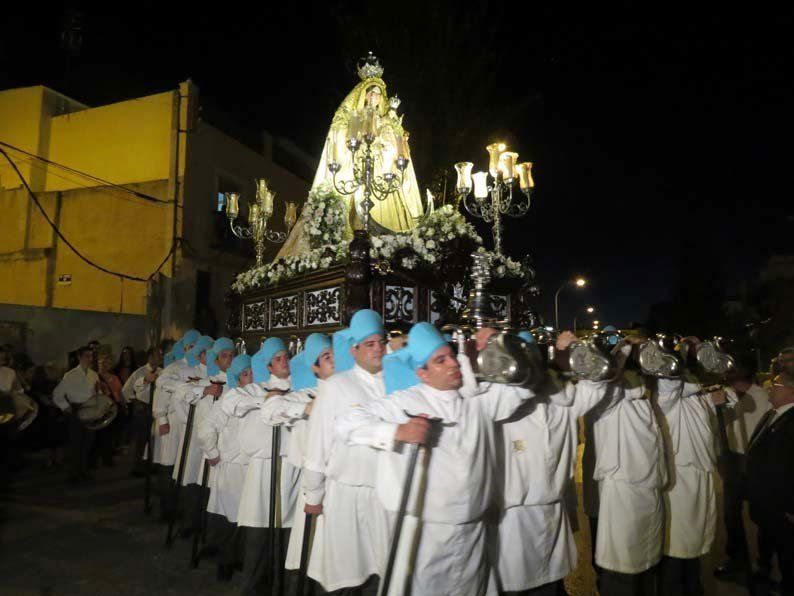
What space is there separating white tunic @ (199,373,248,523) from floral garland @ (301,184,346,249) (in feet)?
9.27

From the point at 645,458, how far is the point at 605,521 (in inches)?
22.2

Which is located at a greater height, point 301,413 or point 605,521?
point 301,413

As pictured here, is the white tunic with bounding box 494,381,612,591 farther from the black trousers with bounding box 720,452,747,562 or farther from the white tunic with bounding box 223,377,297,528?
the black trousers with bounding box 720,452,747,562

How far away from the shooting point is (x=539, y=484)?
3523mm

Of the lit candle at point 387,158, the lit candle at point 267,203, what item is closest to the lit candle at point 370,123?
the lit candle at point 387,158

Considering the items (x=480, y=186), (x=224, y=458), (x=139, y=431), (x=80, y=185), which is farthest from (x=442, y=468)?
(x=80, y=185)

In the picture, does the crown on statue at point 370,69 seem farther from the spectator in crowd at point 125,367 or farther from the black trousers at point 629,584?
the black trousers at point 629,584

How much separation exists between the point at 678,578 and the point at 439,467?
2649 mm

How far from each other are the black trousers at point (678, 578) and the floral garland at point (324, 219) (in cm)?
497

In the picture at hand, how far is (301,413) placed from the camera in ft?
13.5

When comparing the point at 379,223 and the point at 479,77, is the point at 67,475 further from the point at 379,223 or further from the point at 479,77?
the point at 479,77

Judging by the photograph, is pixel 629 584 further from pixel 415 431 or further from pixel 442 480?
pixel 415 431

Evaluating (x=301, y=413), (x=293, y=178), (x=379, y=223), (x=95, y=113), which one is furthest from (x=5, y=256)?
(x=301, y=413)

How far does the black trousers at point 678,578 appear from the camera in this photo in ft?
13.8
